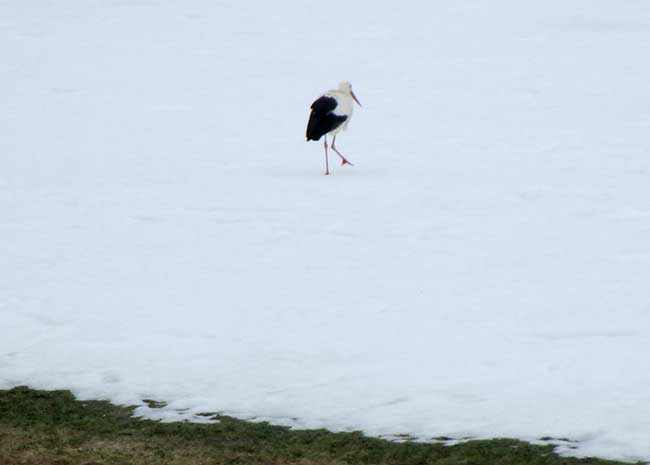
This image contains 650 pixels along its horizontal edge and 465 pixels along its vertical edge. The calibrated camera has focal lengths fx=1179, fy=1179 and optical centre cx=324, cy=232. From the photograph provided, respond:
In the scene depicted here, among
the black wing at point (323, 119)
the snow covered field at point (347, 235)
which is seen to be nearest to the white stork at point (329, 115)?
the black wing at point (323, 119)

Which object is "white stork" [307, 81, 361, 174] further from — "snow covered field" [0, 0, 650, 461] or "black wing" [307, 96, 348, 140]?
"snow covered field" [0, 0, 650, 461]

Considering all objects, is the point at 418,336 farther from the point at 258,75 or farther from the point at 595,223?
the point at 258,75

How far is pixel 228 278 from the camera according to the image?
417 inches

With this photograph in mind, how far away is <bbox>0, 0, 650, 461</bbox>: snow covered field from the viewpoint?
25.1 ft

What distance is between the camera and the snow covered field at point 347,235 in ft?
25.1

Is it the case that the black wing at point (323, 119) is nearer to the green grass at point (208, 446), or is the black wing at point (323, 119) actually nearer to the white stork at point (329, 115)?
the white stork at point (329, 115)

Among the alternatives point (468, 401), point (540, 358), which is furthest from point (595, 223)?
point (468, 401)

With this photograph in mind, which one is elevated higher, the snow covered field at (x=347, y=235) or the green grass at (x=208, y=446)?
the snow covered field at (x=347, y=235)

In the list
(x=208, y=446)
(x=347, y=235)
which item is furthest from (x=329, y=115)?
(x=208, y=446)

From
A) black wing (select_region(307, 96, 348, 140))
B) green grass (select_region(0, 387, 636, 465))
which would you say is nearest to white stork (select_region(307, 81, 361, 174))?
black wing (select_region(307, 96, 348, 140))

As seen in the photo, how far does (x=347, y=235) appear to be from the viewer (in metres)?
12.1

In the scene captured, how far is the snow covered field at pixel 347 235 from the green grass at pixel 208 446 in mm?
236

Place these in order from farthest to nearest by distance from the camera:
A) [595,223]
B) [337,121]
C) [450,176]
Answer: [337,121], [450,176], [595,223]

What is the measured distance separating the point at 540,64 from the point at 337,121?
8.57m
